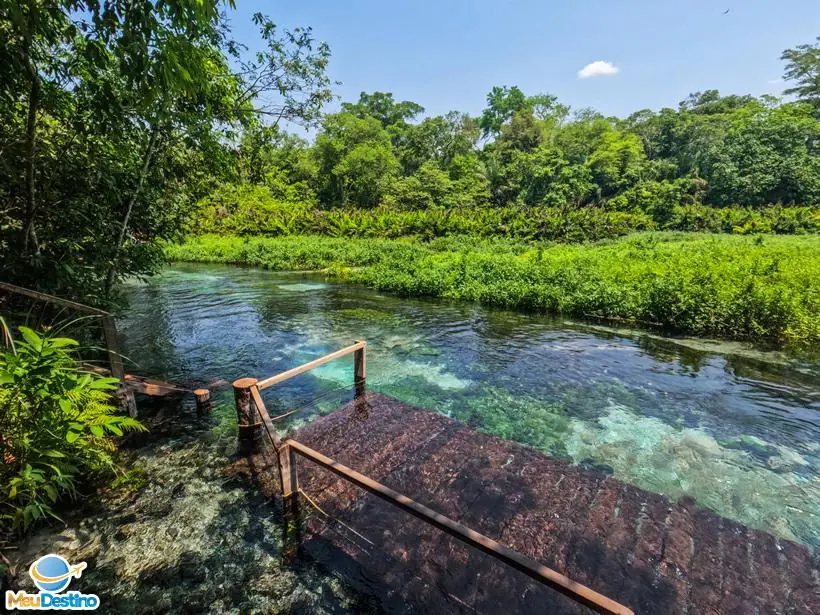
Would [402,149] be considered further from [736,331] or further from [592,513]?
[592,513]

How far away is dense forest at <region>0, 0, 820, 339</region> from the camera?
487 centimetres

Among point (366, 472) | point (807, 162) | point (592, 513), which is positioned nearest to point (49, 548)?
point (366, 472)

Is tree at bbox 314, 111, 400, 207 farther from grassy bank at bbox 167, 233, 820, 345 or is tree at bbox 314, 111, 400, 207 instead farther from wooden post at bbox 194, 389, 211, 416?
wooden post at bbox 194, 389, 211, 416

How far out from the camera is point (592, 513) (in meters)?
4.79

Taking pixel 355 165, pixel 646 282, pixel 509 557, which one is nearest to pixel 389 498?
pixel 509 557

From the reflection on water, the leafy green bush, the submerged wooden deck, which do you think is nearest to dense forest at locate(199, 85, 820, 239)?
the leafy green bush

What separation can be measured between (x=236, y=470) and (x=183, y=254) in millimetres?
31085

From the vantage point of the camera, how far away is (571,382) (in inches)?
368

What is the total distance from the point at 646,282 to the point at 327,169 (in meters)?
46.9

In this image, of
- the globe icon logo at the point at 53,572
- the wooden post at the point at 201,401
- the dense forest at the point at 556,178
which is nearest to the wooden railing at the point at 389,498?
the wooden post at the point at 201,401

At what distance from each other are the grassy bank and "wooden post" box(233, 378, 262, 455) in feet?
39.1

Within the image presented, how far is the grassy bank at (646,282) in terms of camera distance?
11.6 m

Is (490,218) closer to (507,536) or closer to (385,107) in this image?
(507,536)

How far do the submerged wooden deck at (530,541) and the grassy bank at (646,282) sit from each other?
939 cm
